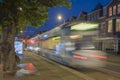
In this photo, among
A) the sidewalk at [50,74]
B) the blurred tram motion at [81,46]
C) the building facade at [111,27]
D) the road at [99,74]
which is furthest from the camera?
the building facade at [111,27]

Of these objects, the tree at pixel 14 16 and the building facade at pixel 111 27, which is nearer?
the tree at pixel 14 16

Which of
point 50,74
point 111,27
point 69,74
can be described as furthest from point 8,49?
point 111,27

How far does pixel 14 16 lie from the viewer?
54.1 ft

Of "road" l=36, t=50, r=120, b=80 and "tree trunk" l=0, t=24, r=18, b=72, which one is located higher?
"tree trunk" l=0, t=24, r=18, b=72

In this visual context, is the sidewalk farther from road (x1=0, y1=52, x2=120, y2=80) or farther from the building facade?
the building facade

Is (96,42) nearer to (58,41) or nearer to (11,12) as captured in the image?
(58,41)

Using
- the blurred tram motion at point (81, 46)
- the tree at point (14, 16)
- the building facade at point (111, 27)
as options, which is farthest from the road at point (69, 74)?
the building facade at point (111, 27)

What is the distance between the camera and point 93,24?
20359 millimetres

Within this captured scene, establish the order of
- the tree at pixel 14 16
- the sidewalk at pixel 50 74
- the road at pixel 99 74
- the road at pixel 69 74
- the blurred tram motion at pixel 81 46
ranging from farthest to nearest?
the blurred tram motion at pixel 81 46
the tree at pixel 14 16
the road at pixel 99 74
the road at pixel 69 74
the sidewalk at pixel 50 74

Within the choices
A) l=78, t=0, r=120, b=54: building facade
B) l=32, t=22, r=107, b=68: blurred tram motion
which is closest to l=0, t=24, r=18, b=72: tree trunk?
l=32, t=22, r=107, b=68: blurred tram motion

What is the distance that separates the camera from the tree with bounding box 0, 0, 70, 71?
16219mm

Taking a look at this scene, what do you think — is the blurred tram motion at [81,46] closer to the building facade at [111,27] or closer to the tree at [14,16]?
the tree at [14,16]

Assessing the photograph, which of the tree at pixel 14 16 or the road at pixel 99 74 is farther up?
the tree at pixel 14 16

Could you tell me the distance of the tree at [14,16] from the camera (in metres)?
16.2
